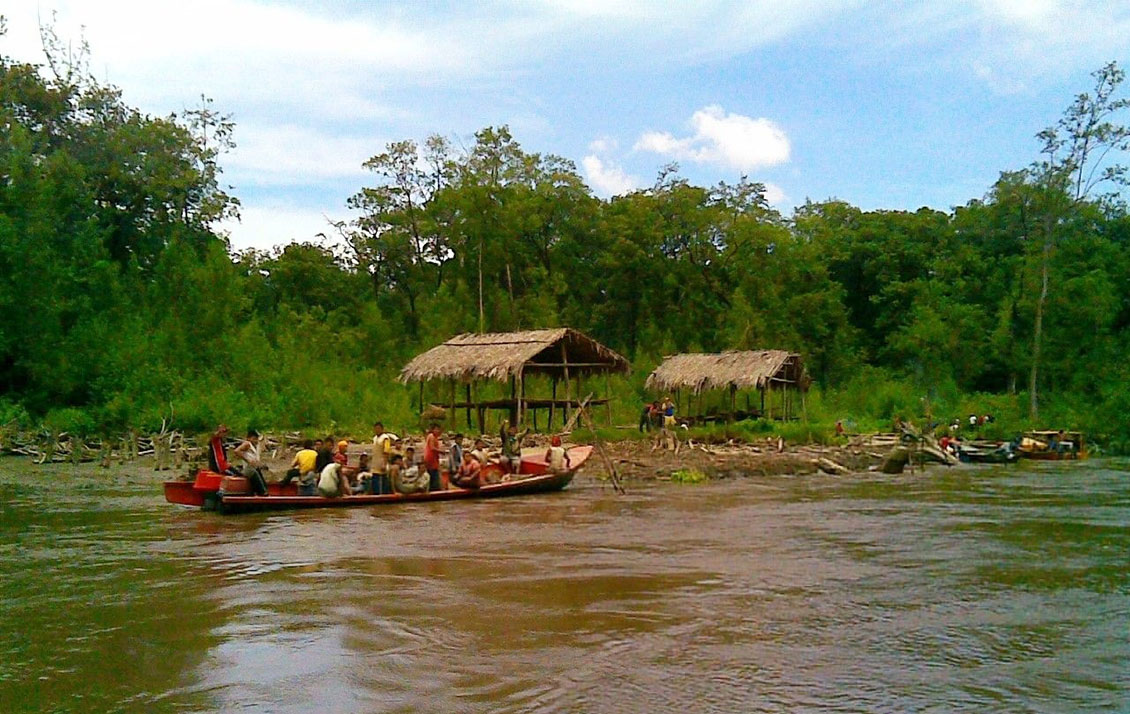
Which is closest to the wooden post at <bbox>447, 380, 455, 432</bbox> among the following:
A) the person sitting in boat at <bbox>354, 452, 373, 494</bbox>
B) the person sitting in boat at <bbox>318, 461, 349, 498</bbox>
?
the person sitting in boat at <bbox>354, 452, 373, 494</bbox>

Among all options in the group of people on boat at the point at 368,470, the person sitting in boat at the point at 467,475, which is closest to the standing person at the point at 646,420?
the group of people on boat at the point at 368,470

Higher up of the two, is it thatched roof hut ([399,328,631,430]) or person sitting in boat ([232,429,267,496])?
thatched roof hut ([399,328,631,430])

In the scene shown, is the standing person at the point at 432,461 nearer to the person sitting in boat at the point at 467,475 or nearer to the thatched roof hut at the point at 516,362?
the person sitting in boat at the point at 467,475

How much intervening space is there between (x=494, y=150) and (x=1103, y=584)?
99.0ft

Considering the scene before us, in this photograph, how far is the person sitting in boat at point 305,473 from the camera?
1434 cm

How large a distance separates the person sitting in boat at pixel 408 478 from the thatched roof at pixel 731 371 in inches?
490

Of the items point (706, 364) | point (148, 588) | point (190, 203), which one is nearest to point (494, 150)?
point (190, 203)

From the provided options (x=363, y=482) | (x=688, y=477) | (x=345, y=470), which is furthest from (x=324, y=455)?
(x=688, y=477)

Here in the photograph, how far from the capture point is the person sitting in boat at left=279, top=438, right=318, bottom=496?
47.1ft

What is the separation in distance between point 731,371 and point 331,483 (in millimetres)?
14353

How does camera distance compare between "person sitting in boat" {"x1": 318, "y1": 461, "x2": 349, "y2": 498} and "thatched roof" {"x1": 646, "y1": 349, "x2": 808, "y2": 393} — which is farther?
"thatched roof" {"x1": 646, "y1": 349, "x2": 808, "y2": 393}

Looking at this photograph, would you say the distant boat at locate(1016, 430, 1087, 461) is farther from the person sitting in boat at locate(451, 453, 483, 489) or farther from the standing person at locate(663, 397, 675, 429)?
the person sitting in boat at locate(451, 453, 483, 489)

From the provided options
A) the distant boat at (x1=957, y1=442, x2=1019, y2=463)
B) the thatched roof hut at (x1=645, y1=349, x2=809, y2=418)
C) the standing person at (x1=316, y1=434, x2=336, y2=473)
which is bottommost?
the distant boat at (x1=957, y1=442, x2=1019, y2=463)

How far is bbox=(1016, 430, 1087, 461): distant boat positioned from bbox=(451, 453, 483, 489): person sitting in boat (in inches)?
552
